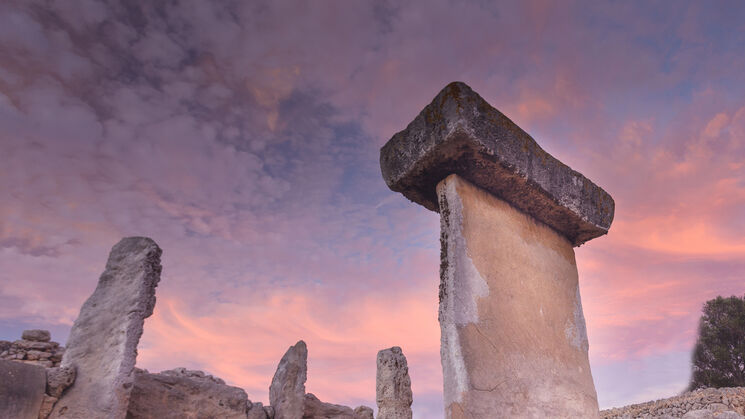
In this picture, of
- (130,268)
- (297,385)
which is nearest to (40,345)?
(297,385)

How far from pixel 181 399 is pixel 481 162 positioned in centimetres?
364

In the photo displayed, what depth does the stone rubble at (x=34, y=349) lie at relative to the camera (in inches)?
347

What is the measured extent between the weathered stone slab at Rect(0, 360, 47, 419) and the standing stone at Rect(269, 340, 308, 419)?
3159 millimetres

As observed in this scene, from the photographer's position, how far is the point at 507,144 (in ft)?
10.1

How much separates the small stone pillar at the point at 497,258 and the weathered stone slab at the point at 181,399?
9.41ft

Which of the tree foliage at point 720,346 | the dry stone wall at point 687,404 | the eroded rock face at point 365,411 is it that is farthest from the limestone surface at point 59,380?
the tree foliage at point 720,346

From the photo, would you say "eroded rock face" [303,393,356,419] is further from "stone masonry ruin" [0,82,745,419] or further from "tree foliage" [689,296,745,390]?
"tree foliage" [689,296,745,390]

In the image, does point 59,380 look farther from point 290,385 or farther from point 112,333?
point 290,385

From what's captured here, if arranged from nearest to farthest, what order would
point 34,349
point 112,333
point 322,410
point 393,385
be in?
point 112,333
point 322,410
point 393,385
point 34,349

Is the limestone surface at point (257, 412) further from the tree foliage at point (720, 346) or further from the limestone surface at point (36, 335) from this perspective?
the tree foliage at point (720, 346)

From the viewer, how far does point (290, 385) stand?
19.6ft

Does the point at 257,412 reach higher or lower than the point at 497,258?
lower

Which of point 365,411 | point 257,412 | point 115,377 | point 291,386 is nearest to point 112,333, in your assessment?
point 115,377

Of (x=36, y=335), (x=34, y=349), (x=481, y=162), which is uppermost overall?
(x=481, y=162)
